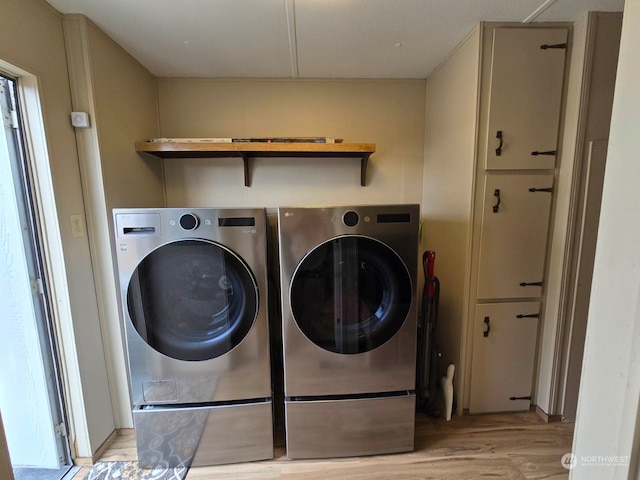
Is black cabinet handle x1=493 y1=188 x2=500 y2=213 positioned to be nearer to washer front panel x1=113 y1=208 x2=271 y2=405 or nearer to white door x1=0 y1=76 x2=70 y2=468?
washer front panel x1=113 y1=208 x2=271 y2=405

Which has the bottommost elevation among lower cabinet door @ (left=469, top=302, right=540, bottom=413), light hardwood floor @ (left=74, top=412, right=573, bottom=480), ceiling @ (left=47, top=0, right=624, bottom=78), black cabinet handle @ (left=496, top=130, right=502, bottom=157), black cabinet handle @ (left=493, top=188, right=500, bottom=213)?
light hardwood floor @ (left=74, top=412, right=573, bottom=480)

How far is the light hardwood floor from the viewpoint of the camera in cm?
138

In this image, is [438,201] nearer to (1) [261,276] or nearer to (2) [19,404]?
(1) [261,276]

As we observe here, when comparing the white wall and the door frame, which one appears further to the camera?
the door frame

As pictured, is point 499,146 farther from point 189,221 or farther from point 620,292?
point 189,221

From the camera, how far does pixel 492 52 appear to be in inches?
55.4

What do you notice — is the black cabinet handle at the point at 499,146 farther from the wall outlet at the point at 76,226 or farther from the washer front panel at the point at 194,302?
the wall outlet at the point at 76,226

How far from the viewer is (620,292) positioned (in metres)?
0.60

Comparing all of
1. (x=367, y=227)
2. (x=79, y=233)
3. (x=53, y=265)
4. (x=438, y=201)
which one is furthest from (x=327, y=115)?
(x=53, y=265)

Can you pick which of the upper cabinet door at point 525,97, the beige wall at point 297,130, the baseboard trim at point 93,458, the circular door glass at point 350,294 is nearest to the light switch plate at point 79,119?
the beige wall at point 297,130

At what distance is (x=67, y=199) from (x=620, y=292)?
2020 millimetres

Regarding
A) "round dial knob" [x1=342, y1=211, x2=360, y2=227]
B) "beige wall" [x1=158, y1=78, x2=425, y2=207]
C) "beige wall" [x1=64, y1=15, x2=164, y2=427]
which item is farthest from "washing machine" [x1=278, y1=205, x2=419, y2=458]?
"beige wall" [x1=64, y1=15, x2=164, y2=427]

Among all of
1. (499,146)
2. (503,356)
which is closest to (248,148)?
(499,146)

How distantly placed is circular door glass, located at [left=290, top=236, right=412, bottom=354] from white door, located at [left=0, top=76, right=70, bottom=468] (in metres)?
1.21
